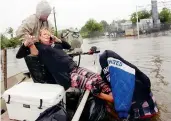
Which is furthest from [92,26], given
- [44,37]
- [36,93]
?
[36,93]

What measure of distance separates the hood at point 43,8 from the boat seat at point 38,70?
70 cm

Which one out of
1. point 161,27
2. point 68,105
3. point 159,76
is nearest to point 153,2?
point 161,27

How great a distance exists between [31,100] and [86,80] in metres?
0.88

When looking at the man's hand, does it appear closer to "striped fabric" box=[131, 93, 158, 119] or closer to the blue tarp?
the blue tarp

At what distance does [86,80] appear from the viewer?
12.6 feet

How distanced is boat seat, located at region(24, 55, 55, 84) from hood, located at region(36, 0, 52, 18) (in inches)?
27.6

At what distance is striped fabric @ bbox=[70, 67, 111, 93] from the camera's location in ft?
12.6

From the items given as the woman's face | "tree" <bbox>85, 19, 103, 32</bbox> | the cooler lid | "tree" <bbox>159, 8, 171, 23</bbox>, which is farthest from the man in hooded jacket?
"tree" <bbox>85, 19, 103, 32</bbox>

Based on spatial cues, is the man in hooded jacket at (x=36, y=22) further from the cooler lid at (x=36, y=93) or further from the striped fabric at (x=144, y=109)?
the striped fabric at (x=144, y=109)

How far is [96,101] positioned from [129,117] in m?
0.53

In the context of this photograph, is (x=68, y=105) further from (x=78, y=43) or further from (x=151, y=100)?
(x=78, y=43)

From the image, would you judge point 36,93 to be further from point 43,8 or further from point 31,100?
point 43,8

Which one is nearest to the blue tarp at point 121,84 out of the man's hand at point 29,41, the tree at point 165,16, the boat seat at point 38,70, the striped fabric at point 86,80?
the striped fabric at point 86,80

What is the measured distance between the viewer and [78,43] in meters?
5.81
